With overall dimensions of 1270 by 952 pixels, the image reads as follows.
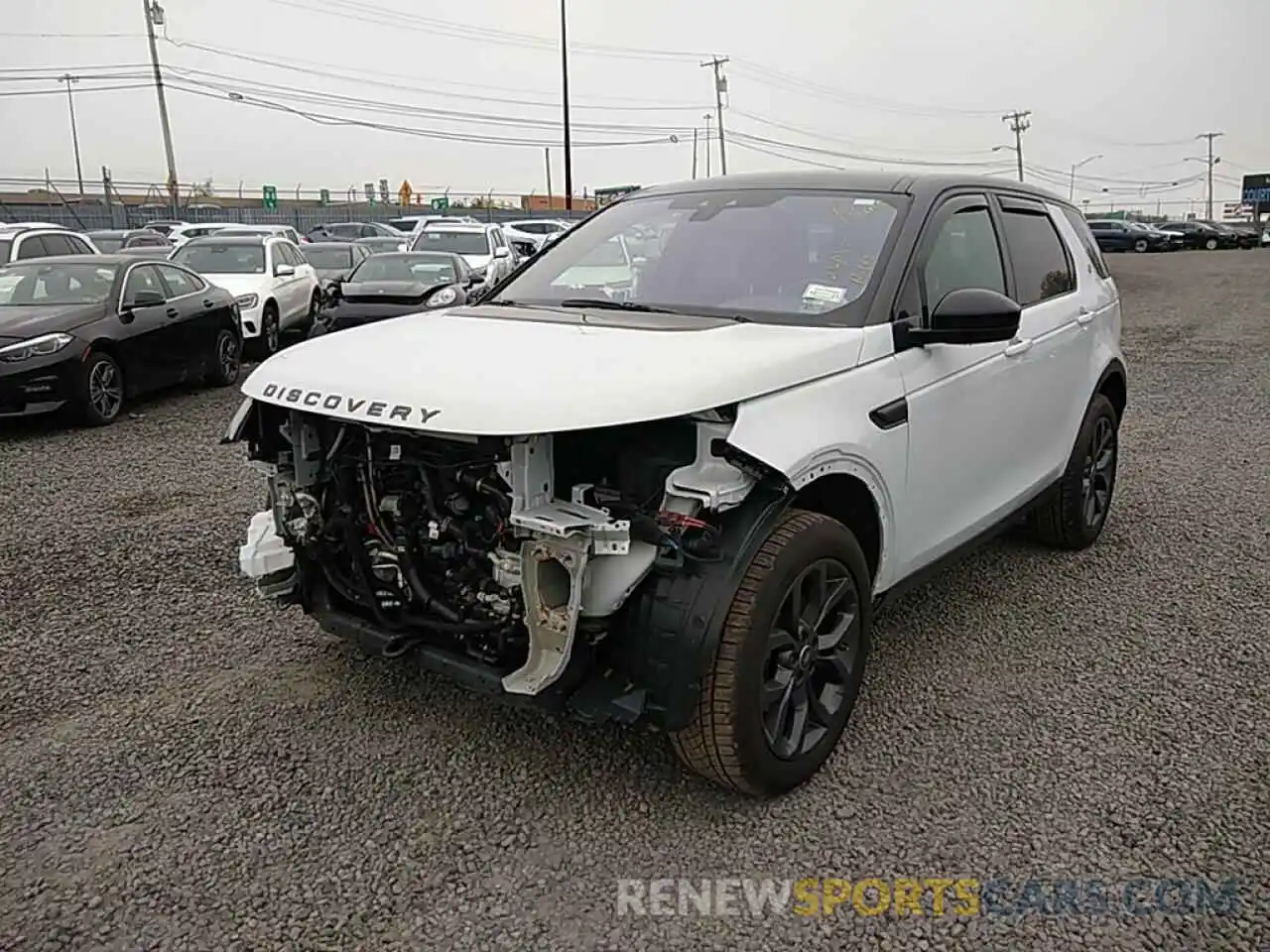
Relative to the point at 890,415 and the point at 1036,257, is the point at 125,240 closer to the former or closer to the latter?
the point at 1036,257

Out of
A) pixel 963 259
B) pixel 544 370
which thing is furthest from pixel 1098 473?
Result: pixel 544 370

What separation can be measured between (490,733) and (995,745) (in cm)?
167

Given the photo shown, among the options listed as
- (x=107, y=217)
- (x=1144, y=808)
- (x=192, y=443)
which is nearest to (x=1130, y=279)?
(x=192, y=443)

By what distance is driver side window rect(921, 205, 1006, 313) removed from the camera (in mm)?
3707

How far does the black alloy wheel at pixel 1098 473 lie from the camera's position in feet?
16.9

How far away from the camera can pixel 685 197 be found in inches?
168

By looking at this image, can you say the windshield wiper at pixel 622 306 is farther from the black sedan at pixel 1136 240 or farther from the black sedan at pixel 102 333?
the black sedan at pixel 1136 240

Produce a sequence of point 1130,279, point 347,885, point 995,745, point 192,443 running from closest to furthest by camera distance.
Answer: point 347,885 → point 995,745 → point 192,443 → point 1130,279

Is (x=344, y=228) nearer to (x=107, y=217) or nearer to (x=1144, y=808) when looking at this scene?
(x=107, y=217)

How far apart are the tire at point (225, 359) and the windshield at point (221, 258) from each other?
280 centimetres

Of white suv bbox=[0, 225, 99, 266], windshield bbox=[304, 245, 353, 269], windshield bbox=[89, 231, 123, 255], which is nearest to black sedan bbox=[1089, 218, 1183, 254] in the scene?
windshield bbox=[304, 245, 353, 269]

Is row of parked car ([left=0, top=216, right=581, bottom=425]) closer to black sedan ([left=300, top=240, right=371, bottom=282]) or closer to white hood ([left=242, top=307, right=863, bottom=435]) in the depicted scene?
white hood ([left=242, top=307, right=863, bottom=435])

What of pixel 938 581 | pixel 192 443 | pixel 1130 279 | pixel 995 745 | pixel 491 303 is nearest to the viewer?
pixel 995 745

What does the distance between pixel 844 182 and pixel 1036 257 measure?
3.75 ft
